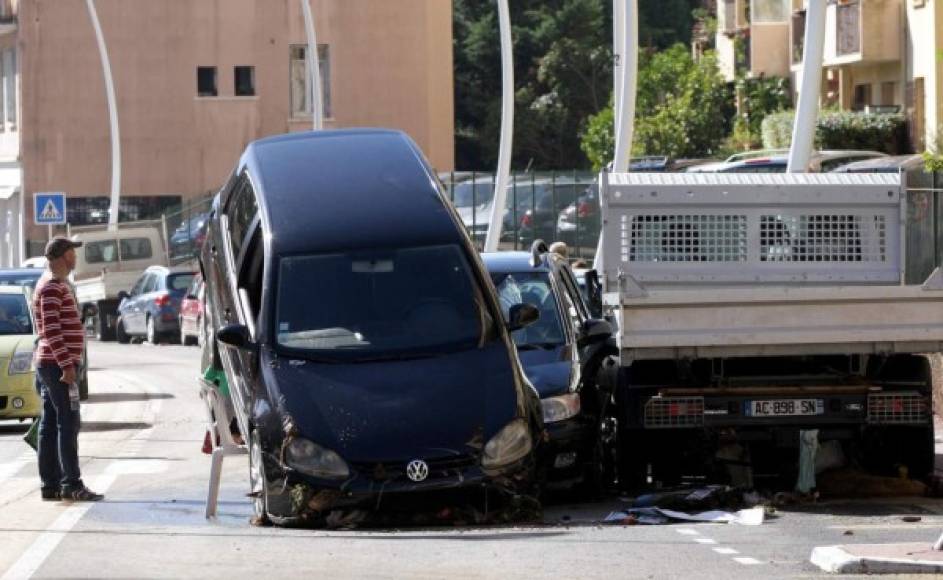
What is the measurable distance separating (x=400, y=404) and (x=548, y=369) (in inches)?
104

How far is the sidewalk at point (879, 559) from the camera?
1068cm

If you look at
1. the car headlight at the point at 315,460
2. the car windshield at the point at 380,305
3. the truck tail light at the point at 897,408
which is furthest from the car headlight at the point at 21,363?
the truck tail light at the point at 897,408

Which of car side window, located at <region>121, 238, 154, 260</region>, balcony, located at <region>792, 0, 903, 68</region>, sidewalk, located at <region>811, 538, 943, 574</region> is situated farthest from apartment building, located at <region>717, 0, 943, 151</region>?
sidewalk, located at <region>811, 538, 943, 574</region>

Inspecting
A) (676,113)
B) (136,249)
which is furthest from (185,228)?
(676,113)

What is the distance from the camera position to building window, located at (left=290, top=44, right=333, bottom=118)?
6712 cm

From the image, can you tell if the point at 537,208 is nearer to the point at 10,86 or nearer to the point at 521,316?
the point at 10,86

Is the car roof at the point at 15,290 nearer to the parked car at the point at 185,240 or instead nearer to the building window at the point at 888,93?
the parked car at the point at 185,240

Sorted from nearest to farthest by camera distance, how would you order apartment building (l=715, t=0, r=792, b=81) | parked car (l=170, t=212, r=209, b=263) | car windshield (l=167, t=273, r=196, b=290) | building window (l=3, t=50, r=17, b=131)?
car windshield (l=167, t=273, r=196, b=290) → parked car (l=170, t=212, r=209, b=263) → apartment building (l=715, t=0, r=792, b=81) → building window (l=3, t=50, r=17, b=131)

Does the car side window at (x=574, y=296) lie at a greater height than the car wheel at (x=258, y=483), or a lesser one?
greater

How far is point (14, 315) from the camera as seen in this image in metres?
24.3

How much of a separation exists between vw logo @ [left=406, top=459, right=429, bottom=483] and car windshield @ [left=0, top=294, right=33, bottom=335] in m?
12.0

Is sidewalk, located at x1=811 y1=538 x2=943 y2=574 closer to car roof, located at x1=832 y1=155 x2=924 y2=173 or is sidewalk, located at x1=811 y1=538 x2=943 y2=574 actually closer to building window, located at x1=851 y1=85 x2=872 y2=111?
car roof, located at x1=832 y1=155 x2=924 y2=173

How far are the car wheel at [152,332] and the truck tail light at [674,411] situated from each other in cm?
3110

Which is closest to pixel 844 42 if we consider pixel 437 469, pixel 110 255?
pixel 110 255
